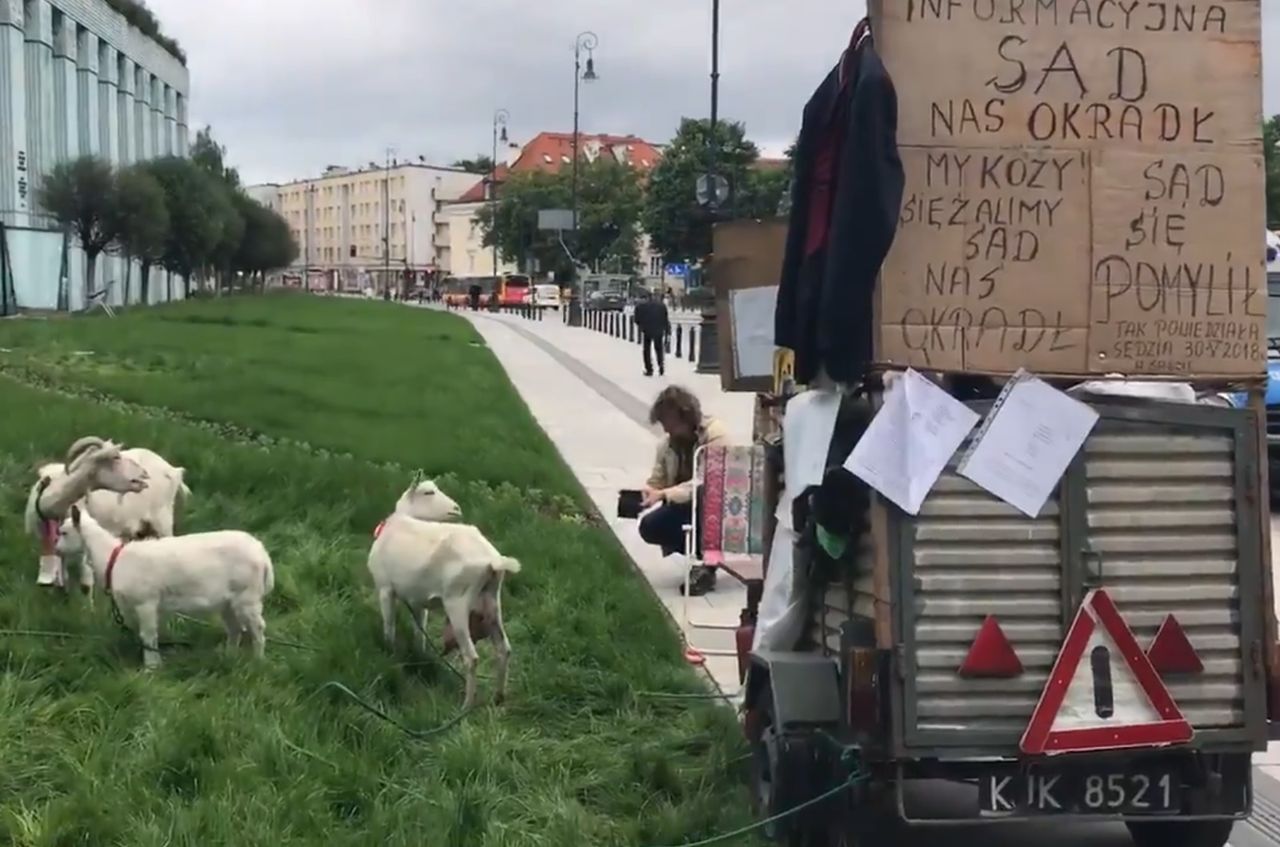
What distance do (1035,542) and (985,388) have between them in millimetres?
481

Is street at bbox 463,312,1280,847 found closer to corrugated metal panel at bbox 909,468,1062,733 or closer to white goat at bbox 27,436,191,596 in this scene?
corrugated metal panel at bbox 909,468,1062,733

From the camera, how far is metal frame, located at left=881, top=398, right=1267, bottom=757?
4520 mm

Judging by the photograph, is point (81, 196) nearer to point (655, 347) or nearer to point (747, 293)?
point (655, 347)

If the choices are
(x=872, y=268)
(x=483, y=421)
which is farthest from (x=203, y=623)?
(x=483, y=421)

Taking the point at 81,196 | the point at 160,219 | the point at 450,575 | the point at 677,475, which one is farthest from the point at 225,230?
the point at 450,575

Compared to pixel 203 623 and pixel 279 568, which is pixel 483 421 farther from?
pixel 203 623

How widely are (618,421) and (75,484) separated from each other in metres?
13.6

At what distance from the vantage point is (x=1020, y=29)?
4750mm

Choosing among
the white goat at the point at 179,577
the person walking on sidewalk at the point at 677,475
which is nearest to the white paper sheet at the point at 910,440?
the white goat at the point at 179,577

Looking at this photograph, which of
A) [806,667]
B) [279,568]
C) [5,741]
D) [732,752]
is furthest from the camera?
[279,568]

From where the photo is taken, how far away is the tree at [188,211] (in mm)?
59781

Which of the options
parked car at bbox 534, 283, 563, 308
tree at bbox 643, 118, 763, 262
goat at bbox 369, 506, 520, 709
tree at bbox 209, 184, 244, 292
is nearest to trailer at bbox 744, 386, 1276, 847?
goat at bbox 369, 506, 520, 709

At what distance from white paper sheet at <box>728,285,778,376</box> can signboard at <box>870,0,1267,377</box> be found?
215 centimetres

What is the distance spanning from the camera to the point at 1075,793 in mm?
4656
